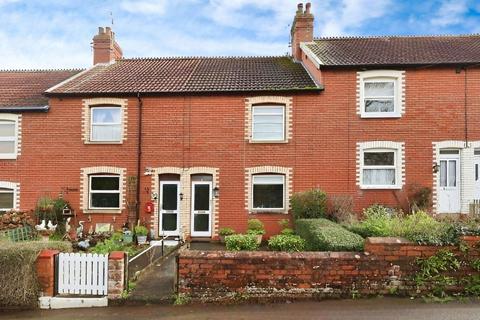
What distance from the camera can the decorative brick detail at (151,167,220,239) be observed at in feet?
50.0

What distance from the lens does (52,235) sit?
14.3 meters

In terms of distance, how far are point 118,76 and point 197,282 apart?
1265 cm

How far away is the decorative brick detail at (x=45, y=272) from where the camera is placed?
740 cm

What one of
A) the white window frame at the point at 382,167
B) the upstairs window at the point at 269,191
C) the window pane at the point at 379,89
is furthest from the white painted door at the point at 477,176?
the upstairs window at the point at 269,191

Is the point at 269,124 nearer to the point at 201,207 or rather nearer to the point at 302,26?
the point at 201,207

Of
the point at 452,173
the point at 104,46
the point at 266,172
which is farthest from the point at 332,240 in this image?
the point at 104,46

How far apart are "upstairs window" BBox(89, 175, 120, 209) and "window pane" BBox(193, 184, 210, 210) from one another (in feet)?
10.5

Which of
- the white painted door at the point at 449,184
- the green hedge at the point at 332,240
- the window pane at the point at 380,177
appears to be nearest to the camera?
the green hedge at the point at 332,240

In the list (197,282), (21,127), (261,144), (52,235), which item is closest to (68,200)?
(52,235)

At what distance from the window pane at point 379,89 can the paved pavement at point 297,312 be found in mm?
10222

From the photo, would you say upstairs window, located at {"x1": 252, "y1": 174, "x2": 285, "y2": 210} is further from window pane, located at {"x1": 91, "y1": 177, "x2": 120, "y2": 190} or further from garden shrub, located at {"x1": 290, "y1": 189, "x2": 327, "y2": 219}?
window pane, located at {"x1": 91, "y1": 177, "x2": 120, "y2": 190}

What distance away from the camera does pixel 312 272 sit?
23.0 ft

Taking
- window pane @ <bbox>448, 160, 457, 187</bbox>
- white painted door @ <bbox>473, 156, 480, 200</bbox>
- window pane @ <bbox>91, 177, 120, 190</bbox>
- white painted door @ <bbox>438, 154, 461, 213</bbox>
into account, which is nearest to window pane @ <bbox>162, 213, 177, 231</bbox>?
window pane @ <bbox>91, 177, 120, 190</bbox>

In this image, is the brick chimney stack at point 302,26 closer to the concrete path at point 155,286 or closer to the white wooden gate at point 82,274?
the concrete path at point 155,286
